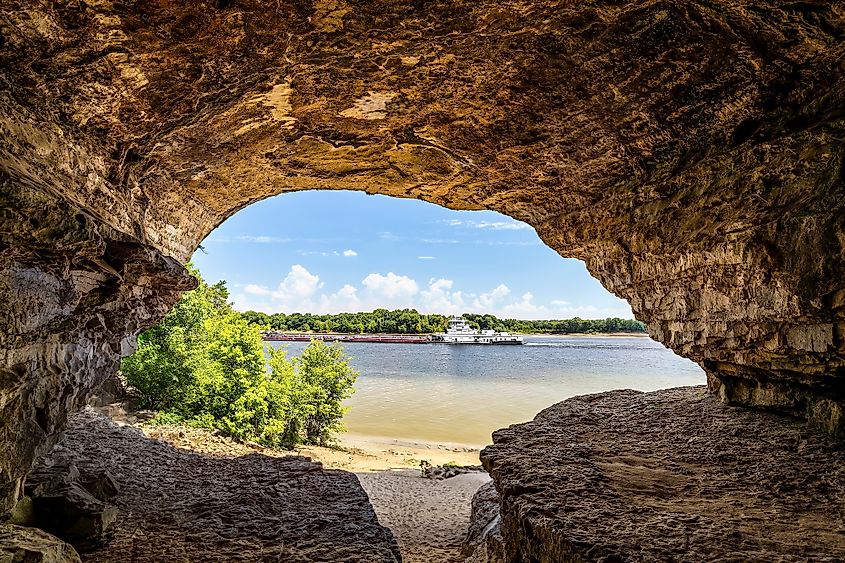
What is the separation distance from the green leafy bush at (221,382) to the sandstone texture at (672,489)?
10379 mm

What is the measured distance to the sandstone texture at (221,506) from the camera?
5789 mm

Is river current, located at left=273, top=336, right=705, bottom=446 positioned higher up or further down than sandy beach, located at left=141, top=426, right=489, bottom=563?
further down

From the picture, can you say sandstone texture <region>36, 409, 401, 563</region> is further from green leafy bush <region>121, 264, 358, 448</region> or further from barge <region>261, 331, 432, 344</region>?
barge <region>261, 331, 432, 344</region>

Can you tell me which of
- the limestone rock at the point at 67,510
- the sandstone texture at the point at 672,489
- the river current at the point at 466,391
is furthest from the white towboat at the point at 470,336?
the limestone rock at the point at 67,510

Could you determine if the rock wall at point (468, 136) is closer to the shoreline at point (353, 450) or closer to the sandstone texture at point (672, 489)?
the sandstone texture at point (672, 489)

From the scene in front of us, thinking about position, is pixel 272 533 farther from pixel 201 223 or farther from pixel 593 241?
pixel 593 241

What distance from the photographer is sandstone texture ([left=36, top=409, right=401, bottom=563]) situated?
19.0 feet

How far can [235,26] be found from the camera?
344 centimetres

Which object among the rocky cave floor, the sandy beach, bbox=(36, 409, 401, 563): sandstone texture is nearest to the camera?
the rocky cave floor

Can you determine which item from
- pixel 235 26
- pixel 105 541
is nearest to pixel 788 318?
pixel 235 26

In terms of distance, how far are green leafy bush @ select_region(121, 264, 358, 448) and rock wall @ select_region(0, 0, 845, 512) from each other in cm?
771

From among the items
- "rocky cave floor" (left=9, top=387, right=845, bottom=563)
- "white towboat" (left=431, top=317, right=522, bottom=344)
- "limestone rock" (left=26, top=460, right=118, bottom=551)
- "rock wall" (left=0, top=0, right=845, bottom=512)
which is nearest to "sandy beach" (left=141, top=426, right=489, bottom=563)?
"rocky cave floor" (left=9, top=387, right=845, bottom=563)

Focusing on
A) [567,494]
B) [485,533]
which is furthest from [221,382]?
[567,494]

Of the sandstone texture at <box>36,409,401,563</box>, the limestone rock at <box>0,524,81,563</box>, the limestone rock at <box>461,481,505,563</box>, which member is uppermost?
the limestone rock at <box>0,524,81,563</box>
